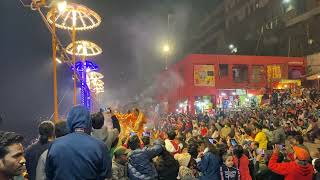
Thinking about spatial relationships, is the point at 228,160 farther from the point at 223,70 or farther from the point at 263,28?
the point at 263,28

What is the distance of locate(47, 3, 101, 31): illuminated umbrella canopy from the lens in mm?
16016

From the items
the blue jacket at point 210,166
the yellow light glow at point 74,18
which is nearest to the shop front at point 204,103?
the yellow light glow at point 74,18

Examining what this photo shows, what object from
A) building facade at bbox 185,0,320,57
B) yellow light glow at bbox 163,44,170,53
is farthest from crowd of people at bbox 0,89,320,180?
yellow light glow at bbox 163,44,170,53

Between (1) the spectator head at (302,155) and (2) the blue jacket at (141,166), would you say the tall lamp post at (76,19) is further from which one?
(1) the spectator head at (302,155)

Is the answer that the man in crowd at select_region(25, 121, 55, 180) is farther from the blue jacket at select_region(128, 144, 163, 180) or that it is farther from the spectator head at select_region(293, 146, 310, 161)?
the spectator head at select_region(293, 146, 310, 161)

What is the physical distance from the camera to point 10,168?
244cm

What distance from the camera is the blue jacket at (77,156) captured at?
3904 mm

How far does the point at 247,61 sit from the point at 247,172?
37.8m

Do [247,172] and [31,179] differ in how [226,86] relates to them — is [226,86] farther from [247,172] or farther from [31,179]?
[31,179]

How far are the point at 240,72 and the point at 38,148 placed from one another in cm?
4093

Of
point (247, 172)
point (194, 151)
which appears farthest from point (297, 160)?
point (194, 151)

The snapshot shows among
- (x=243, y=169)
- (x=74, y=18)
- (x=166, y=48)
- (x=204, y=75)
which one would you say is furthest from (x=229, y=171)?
(x=166, y=48)

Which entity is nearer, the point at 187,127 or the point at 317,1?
the point at 187,127

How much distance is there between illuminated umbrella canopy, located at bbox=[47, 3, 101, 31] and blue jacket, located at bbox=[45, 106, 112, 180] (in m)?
12.6
